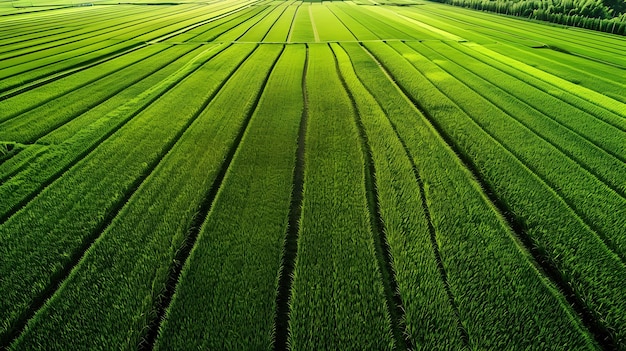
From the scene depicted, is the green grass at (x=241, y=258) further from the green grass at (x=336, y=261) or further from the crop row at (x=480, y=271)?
the crop row at (x=480, y=271)

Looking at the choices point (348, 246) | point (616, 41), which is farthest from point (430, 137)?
point (616, 41)

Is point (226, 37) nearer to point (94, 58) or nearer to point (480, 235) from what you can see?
point (94, 58)

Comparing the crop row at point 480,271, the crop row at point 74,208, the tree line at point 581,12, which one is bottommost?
the crop row at point 480,271

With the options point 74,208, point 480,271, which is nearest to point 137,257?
point 74,208

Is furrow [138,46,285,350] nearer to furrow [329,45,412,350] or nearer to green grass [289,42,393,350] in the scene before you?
green grass [289,42,393,350]

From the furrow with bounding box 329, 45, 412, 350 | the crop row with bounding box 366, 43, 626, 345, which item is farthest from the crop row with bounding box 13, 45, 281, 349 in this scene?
the crop row with bounding box 366, 43, 626, 345

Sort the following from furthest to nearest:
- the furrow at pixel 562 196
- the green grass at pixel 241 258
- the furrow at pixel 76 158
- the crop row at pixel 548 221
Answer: the furrow at pixel 76 158, the furrow at pixel 562 196, the crop row at pixel 548 221, the green grass at pixel 241 258

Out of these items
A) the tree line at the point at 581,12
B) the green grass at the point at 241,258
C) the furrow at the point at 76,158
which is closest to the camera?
the green grass at the point at 241,258

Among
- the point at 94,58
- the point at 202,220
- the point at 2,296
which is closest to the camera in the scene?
the point at 2,296

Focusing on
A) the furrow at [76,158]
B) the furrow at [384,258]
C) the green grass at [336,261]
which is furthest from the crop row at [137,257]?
the furrow at [384,258]
